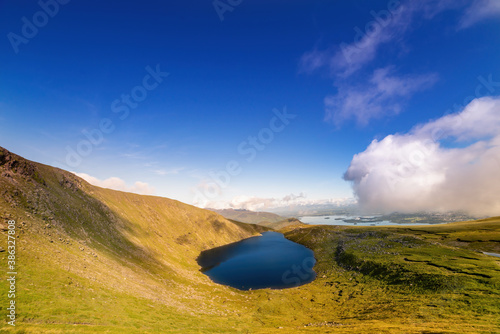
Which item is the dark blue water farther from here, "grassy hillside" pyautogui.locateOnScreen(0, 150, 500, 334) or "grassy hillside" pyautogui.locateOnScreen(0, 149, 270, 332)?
"grassy hillside" pyautogui.locateOnScreen(0, 149, 270, 332)

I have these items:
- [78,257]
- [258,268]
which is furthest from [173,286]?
[258,268]

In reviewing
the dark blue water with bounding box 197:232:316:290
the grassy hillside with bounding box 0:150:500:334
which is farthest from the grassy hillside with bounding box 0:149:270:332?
the dark blue water with bounding box 197:232:316:290

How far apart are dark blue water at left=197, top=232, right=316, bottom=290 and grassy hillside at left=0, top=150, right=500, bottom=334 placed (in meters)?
9.91

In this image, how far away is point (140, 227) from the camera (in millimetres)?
115875

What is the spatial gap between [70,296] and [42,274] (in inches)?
291

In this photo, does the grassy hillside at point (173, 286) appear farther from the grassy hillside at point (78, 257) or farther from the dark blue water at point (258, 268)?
the dark blue water at point (258, 268)

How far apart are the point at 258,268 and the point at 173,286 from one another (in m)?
61.7

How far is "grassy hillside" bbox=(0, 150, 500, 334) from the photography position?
102 feet

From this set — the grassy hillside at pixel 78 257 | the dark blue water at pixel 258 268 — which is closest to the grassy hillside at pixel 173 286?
the grassy hillside at pixel 78 257

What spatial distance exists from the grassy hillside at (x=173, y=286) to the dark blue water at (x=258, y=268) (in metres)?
9.91

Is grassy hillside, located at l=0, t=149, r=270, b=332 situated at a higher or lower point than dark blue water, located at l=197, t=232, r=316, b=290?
higher

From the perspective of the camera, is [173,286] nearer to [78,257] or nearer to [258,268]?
[78,257]

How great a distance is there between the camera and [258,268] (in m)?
116

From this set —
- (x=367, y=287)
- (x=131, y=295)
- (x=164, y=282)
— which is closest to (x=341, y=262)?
(x=367, y=287)
